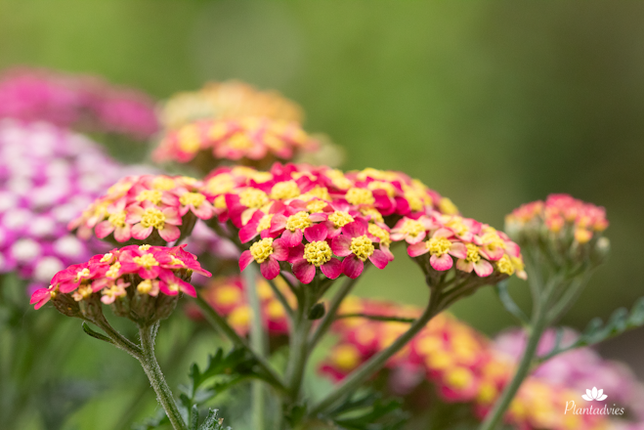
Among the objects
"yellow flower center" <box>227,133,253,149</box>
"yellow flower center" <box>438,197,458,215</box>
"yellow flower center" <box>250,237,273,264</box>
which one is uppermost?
"yellow flower center" <box>227,133,253,149</box>

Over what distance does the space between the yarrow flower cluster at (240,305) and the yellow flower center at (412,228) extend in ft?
1.65

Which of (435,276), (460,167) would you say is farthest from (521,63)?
(435,276)

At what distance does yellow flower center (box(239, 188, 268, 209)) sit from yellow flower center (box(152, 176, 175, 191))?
0.40ft

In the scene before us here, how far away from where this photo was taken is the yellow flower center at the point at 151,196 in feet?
2.77

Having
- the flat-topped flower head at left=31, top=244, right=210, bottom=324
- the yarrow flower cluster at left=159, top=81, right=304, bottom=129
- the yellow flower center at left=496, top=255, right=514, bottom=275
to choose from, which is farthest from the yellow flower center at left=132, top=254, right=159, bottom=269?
the yarrow flower cluster at left=159, top=81, right=304, bottom=129

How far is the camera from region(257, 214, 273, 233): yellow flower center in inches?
29.7

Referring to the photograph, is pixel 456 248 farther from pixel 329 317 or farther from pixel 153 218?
pixel 153 218

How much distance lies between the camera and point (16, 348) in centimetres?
125

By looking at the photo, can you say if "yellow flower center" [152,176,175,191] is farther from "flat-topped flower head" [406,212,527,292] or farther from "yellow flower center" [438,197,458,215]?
"yellow flower center" [438,197,458,215]

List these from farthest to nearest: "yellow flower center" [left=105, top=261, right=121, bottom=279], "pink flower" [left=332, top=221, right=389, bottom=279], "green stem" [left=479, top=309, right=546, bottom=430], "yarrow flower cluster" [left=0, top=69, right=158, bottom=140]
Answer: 1. "yarrow flower cluster" [left=0, top=69, right=158, bottom=140]
2. "green stem" [left=479, top=309, right=546, bottom=430]
3. "pink flower" [left=332, top=221, right=389, bottom=279]
4. "yellow flower center" [left=105, top=261, right=121, bottom=279]

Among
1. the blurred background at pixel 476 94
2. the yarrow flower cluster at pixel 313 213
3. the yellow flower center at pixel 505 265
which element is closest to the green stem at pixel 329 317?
the yarrow flower cluster at pixel 313 213

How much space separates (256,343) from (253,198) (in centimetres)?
39

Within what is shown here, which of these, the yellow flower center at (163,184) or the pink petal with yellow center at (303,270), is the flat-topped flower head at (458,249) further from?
the yellow flower center at (163,184)

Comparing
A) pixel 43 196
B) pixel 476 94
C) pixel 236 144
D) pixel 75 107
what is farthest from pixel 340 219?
pixel 476 94
